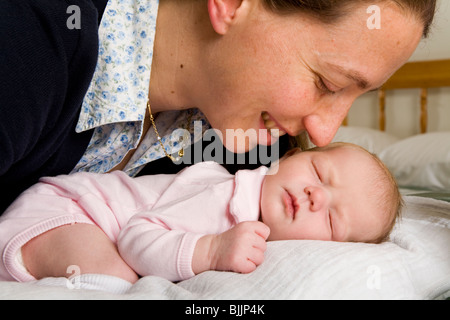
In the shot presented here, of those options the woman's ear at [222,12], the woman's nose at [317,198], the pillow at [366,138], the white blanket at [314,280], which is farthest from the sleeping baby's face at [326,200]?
the pillow at [366,138]

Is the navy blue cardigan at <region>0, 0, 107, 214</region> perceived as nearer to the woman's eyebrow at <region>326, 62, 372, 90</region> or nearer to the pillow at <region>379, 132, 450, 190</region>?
the woman's eyebrow at <region>326, 62, 372, 90</region>

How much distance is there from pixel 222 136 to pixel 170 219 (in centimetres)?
36

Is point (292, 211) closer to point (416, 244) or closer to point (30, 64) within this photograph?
point (416, 244)

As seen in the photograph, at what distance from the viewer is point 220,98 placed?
1.09 metres

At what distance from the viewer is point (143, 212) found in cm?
88

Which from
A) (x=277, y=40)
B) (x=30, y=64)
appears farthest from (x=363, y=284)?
(x=30, y=64)

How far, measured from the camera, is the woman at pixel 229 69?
93 centimetres

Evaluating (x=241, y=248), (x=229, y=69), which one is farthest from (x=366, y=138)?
(x=241, y=248)

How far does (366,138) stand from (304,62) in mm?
1652

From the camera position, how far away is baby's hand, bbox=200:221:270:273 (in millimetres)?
726

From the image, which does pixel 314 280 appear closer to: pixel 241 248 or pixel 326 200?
pixel 241 248

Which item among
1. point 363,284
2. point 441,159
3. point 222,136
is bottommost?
point 441,159

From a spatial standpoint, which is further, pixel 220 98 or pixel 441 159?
pixel 441 159
